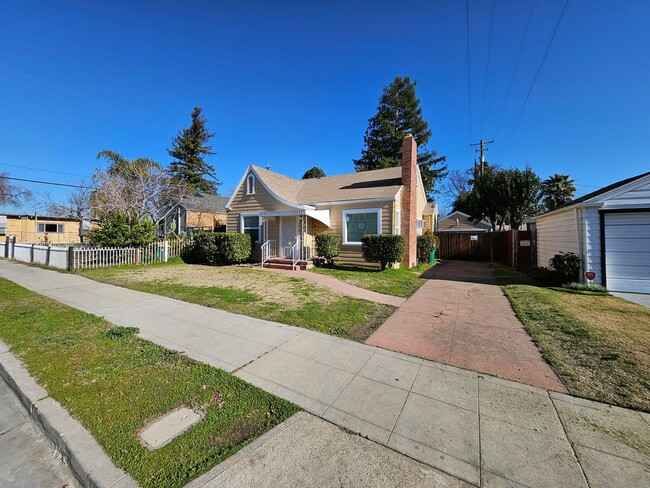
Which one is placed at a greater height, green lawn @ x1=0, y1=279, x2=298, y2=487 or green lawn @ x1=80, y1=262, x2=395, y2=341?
green lawn @ x1=80, y1=262, x2=395, y2=341

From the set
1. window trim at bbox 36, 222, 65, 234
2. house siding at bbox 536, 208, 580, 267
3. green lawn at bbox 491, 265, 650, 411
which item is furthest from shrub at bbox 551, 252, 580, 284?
window trim at bbox 36, 222, 65, 234

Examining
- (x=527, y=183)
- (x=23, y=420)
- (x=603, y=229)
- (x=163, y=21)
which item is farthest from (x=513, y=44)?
(x=23, y=420)

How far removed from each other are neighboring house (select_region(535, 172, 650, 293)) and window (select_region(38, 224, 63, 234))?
4403 centimetres

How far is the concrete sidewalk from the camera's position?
209 centimetres

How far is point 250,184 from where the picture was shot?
15.9 meters

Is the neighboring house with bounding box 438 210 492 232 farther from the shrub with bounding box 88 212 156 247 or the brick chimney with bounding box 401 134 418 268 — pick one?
the shrub with bounding box 88 212 156 247

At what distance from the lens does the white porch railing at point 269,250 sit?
46.5 ft

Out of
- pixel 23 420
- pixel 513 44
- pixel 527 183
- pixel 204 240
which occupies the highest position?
pixel 513 44

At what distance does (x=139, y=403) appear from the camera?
2.81 meters

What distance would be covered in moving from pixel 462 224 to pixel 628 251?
22011 mm

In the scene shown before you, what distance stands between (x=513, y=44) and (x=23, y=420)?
52.9 feet

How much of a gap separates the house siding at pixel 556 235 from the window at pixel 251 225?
13.6 m

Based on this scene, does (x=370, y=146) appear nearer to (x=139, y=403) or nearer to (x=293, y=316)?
(x=293, y=316)

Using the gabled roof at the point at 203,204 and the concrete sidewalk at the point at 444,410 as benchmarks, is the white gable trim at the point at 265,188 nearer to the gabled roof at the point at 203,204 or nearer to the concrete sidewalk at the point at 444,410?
the concrete sidewalk at the point at 444,410
